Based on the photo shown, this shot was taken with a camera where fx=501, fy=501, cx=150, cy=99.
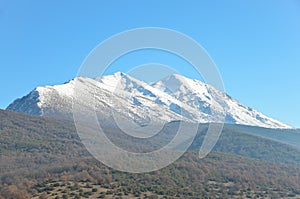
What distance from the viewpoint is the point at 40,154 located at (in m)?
160

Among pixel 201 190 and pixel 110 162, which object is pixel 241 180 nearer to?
pixel 201 190

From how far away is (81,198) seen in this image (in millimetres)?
86625

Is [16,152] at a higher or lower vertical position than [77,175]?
higher

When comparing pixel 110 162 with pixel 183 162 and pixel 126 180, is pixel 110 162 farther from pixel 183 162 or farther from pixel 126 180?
pixel 183 162

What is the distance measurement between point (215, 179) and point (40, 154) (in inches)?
2520

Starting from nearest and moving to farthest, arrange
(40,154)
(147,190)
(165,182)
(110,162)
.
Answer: (147,190) → (165,182) → (110,162) → (40,154)

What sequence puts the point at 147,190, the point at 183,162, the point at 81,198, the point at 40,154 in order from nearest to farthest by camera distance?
1. the point at 81,198
2. the point at 147,190
3. the point at 183,162
4. the point at 40,154

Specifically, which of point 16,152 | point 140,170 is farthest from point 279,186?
point 16,152

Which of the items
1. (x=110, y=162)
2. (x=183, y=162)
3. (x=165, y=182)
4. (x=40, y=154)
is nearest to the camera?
(x=165, y=182)

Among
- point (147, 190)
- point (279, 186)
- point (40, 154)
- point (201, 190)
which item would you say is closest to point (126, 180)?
point (147, 190)

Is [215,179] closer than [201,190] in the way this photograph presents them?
No

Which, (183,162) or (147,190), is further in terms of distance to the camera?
(183,162)

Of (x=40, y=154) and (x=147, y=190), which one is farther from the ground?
(x=40, y=154)

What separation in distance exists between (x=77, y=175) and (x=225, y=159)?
229 feet
